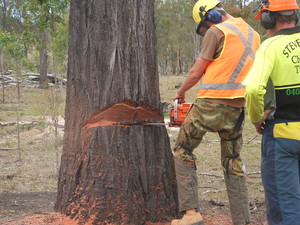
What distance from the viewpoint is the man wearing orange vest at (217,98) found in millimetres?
3311

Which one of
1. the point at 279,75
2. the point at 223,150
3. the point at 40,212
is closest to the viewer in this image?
the point at 279,75

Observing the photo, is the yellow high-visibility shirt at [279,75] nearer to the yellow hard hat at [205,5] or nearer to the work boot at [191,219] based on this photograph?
the yellow hard hat at [205,5]

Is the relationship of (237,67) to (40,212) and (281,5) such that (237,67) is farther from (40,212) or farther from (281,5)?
(40,212)

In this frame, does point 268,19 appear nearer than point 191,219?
Yes

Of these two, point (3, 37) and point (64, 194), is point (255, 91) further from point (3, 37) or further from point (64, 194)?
point (3, 37)

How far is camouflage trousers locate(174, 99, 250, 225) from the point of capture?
3357 millimetres

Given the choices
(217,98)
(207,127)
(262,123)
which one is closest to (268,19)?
(262,123)

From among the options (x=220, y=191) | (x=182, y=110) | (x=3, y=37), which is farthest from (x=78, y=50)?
(x=3, y=37)

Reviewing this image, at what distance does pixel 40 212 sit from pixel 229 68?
226cm

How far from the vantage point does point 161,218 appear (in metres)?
3.71

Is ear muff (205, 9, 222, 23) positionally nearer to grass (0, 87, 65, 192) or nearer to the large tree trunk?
the large tree trunk

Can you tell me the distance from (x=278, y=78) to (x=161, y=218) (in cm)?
171

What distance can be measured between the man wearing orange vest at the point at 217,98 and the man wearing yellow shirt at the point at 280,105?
0.59 m

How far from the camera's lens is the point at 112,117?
3.56 meters
